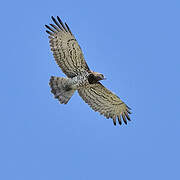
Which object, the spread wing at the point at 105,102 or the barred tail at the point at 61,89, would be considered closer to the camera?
the barred tail at the point at 61,89

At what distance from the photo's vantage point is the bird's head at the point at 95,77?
17.7 meters

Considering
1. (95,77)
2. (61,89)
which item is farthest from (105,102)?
(61,89)

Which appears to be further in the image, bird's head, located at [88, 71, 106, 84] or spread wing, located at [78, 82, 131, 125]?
spread wing, located at [78, 82, 131, 125]

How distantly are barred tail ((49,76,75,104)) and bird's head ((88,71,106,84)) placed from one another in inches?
27.3

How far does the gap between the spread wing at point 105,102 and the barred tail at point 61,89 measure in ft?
1.70

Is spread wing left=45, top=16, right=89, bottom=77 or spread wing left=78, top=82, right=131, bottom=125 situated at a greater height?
spread wing left=45, top=16, right=89, bottom=77

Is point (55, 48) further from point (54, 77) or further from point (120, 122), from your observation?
point (120, 122)

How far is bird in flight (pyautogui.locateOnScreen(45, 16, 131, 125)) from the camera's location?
57.4 ft

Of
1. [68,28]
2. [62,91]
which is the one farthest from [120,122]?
[68,28]

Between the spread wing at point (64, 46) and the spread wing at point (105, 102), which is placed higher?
the spread wing at point (64, 46)

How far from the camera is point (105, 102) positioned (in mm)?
18438

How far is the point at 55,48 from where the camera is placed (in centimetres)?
1752

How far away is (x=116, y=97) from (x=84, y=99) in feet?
3.38

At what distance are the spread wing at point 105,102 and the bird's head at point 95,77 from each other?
1.52 feet
